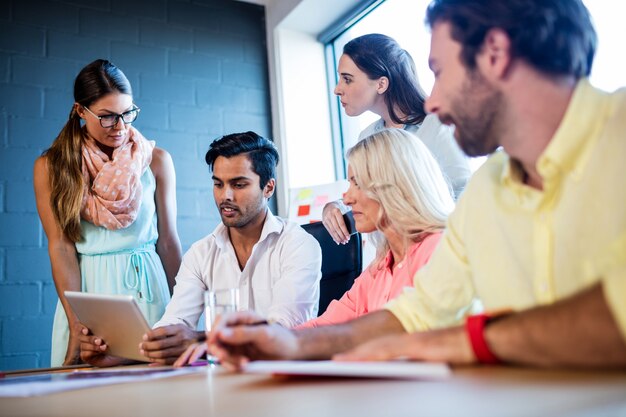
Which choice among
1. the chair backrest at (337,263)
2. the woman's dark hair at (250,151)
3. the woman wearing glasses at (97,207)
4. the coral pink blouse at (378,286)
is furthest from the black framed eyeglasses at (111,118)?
the coral pink blouse at (378,286)

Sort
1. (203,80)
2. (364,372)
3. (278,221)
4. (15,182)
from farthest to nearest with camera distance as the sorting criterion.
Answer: (203,80), (15,182), (278,221), (364,372)

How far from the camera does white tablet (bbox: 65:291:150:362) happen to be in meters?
1.39

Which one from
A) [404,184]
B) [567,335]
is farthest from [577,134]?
[404,184]

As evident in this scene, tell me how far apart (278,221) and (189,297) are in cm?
42

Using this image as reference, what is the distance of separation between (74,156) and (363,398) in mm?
2010

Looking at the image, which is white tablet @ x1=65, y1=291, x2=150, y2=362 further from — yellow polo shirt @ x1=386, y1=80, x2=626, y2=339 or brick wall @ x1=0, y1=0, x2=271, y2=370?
brick wall @ x1=0, y1=0, x2=271, y2=370

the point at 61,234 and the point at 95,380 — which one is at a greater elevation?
the point at 61,234

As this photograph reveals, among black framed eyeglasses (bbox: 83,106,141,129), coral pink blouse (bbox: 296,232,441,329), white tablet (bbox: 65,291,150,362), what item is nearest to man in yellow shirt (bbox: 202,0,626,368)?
coral pink blouse (bbox: 296,232,441,329)

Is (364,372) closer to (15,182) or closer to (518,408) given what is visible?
(518,408)

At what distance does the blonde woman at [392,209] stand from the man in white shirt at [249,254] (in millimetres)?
304

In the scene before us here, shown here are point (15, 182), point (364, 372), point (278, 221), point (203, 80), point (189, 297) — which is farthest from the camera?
point (203, 80)

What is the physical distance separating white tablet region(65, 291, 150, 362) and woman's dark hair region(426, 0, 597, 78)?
913 mm

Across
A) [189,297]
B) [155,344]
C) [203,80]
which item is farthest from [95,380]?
[203,80]

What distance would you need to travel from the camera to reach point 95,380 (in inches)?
35.5
